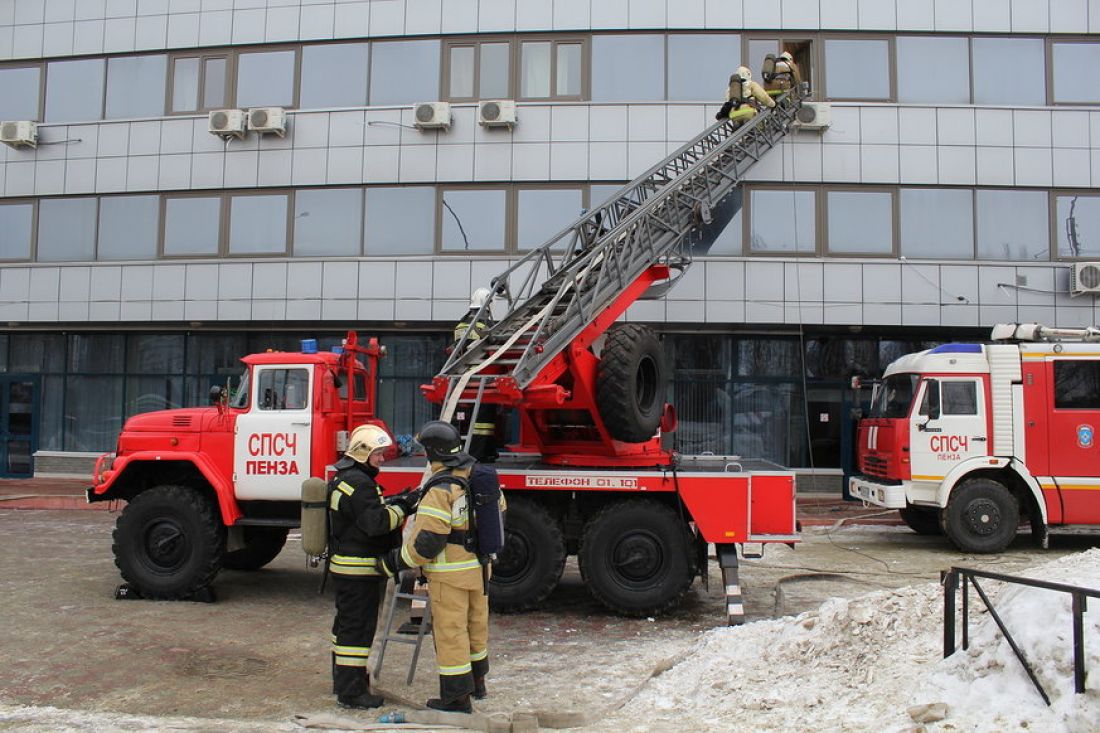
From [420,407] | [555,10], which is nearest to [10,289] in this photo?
[420,407]

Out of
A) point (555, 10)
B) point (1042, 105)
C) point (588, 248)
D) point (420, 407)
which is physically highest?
point (555, 10)

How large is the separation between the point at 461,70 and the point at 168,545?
1130cm

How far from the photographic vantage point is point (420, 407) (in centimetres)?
1678

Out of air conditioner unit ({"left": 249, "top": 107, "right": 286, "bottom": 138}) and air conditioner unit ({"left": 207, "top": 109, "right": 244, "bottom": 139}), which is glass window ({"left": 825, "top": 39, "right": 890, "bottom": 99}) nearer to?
air conditioner unit ({"left": 249, "top": 107, "right": 286, "bottom": 138})

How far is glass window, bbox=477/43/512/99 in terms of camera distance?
15953mm

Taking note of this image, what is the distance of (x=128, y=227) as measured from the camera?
55.2 ft

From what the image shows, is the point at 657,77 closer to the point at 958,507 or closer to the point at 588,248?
the point at 588,248

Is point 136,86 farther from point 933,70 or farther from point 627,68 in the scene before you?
point 933,70

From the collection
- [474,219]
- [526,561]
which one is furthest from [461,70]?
[526,561]

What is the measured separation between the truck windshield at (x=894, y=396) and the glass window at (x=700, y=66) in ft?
22.0

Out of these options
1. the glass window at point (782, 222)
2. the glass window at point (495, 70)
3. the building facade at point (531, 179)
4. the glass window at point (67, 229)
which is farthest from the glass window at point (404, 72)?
the glass window at point (782, 222)

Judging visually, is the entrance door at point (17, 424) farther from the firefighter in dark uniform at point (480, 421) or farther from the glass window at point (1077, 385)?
the glass window at point (1077, 385)

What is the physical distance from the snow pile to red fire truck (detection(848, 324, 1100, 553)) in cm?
517

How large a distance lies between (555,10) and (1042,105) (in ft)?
30.8
